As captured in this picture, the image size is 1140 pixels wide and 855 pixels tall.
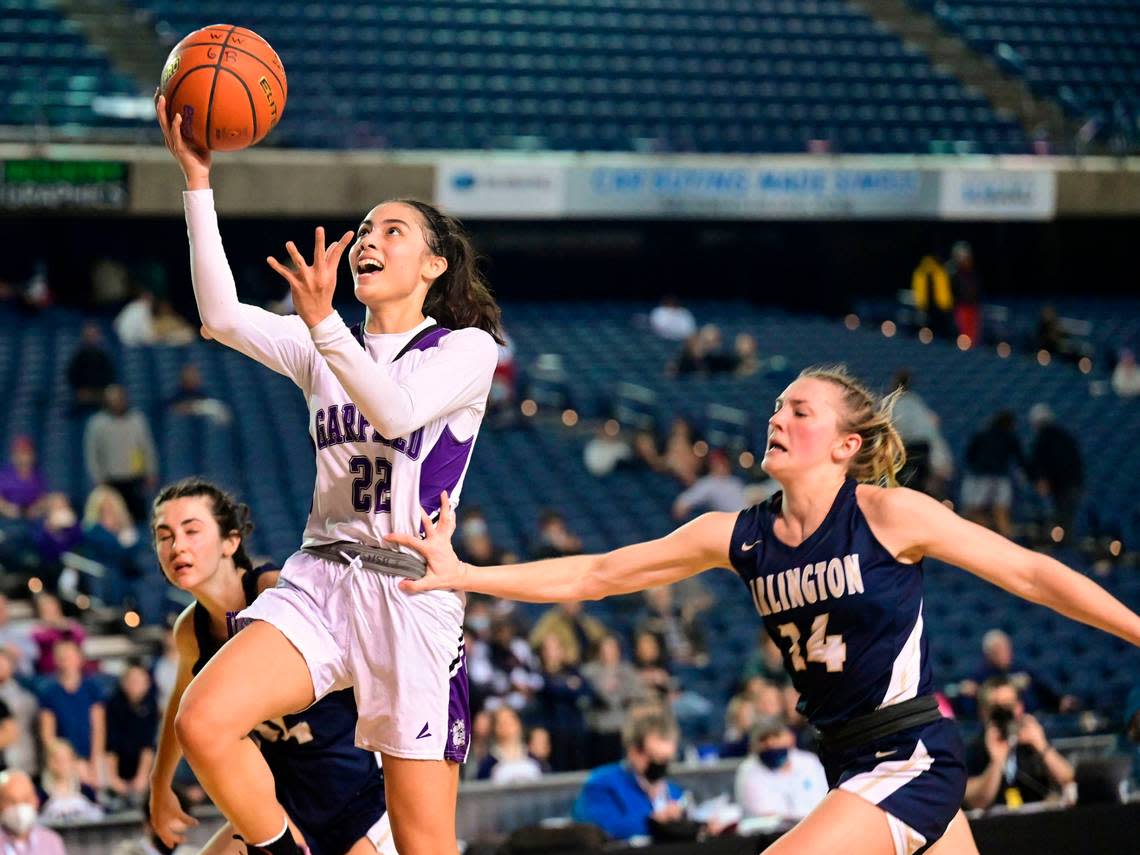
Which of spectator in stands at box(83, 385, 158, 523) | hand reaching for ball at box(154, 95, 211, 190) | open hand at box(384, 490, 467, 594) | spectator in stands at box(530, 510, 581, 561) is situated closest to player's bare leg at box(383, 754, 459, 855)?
open hand at box(384, 490, 467, 594)

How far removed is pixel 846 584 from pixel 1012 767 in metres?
3.66

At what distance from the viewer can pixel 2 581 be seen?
10227 millimetres

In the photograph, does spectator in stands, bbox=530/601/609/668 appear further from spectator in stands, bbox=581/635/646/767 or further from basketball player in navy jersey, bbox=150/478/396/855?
basketball player in navy jersey, bbox=150/478/396/855

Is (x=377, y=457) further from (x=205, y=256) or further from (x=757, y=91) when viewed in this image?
(x=757, y=91)

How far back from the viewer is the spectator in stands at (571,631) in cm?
987

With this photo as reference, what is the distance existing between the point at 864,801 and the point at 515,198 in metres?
13.6

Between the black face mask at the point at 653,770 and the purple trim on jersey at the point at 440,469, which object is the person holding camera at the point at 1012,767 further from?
the purple trim on jersey at the point at 440,469

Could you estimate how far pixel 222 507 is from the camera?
4.19 metres

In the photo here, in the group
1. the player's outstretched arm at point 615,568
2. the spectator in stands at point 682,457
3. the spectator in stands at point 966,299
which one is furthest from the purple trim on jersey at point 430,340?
the spectator in stands at point 966,299

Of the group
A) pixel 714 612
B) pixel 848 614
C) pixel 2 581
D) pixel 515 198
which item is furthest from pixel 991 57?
pixel 848 614

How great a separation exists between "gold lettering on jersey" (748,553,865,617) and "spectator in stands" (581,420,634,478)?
1017cm

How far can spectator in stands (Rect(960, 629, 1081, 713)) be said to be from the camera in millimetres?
9945

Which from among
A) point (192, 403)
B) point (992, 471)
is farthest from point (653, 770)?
point (992, 471)

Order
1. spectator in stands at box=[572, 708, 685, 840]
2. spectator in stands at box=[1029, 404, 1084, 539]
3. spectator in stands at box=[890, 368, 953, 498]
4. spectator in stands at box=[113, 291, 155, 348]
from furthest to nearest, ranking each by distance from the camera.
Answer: spectator in stands at box=[113, 291, 155, 348], spectator in stands at box=[1029, 404, 1084, 539], spectator in stands at box=[890, 368, 953, 498], spectator in stands at box=[572, 708, 685, 840]
